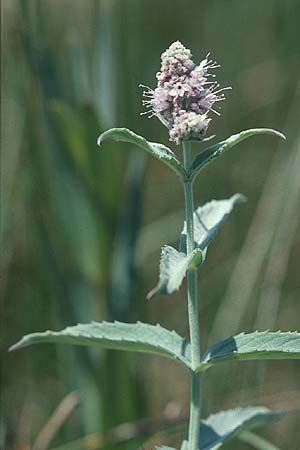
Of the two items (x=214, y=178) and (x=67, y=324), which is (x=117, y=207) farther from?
(x=214, y=178)

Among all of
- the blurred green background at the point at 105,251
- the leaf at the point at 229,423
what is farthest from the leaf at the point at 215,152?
the blurred green background at the point at 105,251

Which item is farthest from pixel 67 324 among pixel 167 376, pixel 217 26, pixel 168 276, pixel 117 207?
pixel 217 26

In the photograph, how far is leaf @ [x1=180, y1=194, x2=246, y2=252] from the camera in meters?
1.29

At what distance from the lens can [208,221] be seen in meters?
1.39

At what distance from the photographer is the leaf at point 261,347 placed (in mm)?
1172

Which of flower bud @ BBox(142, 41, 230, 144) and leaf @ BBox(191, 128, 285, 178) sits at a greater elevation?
flower bud @ BBox(142, 41, 230, 144)

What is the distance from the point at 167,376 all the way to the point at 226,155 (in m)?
Answer: 0.87

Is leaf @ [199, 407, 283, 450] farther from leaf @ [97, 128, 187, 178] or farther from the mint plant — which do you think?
leaf @ [97, 128, 187, 178]

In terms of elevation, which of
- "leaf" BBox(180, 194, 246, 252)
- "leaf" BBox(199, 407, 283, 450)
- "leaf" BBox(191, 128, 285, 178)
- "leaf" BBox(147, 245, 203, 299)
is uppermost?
"leaf" BBox(191, 128, 285, 178)

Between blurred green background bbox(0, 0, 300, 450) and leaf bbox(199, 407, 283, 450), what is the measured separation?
14.6 inches

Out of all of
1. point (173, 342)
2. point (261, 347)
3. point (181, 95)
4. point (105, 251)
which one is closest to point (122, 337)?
point (173, 342)

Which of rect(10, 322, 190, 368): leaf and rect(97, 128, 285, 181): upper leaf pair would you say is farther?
rect(10, 322, 190, 368): leaf

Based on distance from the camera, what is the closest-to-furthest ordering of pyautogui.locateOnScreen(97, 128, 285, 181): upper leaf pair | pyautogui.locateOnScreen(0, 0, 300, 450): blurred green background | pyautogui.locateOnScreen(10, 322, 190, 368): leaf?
pyautogui.locateOnScreen(97, 128, 285, 181): upper leaf pair → pyautogui.locateOnScreen(10, 322, 190, 368): leaf → pyautogui.locateOnScreen(0, 0, 300, 450): blurred green background

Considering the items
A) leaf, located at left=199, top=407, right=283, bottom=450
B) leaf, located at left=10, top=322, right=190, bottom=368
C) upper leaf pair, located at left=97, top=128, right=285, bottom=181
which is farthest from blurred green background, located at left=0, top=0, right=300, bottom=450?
upper leaf pair, located at left=97, top=128, right=285, bottom=181
